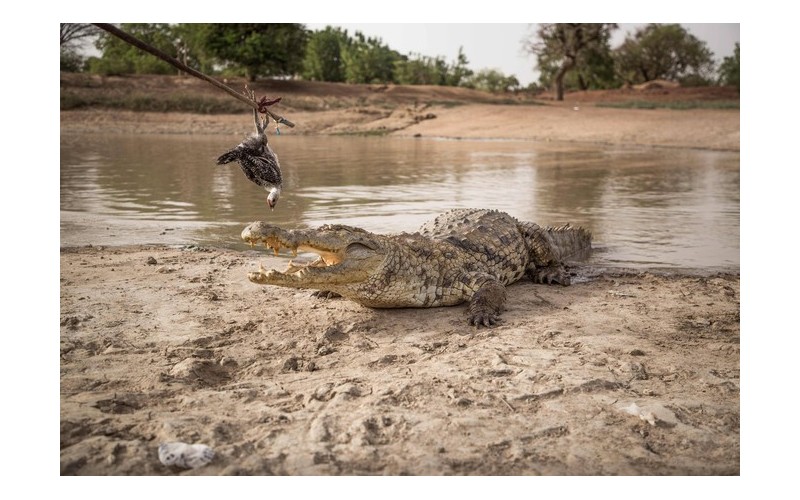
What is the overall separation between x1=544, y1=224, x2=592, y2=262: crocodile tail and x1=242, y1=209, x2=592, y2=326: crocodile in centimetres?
21

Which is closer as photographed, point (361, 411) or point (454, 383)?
point (361, 411)

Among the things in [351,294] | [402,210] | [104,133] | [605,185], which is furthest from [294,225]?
[104,133]

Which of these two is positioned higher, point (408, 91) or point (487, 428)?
point (408, 91)

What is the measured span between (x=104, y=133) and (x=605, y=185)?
1844 centimetres

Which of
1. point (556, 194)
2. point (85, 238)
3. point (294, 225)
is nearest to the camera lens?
point (85, 238)

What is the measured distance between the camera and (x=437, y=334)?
159 inches

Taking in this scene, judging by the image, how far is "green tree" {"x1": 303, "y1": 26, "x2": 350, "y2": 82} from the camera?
98.8 feet

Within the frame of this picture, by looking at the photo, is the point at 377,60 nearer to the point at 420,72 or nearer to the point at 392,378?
the point at 420,72

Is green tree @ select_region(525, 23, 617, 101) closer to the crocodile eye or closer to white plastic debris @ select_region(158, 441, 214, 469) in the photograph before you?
the crocodile eye

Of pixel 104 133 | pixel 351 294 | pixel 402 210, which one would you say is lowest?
pixel 351 294

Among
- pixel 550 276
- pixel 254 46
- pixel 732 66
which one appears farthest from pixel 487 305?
pixel 254 46

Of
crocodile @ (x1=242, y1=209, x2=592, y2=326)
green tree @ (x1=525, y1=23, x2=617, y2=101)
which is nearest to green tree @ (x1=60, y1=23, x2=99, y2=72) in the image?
crocodile @ (x1=242, y1=209, x2=592, y2=326)

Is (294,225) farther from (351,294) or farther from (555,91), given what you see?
(555,91)

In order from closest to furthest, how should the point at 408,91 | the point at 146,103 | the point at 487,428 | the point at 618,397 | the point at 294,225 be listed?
the point at 487,428, the point at 618,397, the point at 294,225, the point at 146,103, the point at 408,91
